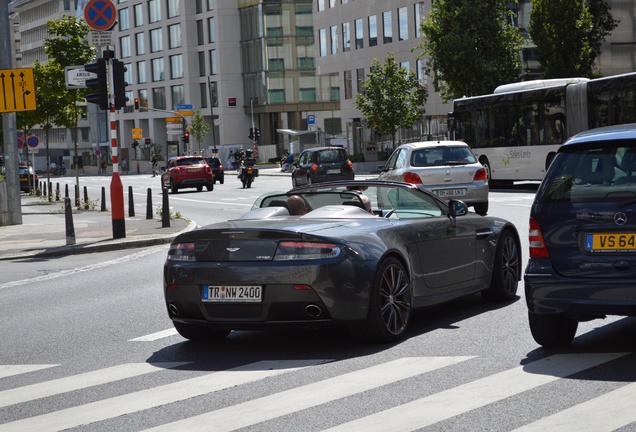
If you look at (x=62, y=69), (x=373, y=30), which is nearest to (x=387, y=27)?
(x=373, y=30)

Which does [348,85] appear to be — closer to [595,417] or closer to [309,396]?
[309,396]

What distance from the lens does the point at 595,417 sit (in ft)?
20.7

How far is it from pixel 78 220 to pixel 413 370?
81.3 feet

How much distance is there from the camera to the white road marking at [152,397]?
679 centimetres

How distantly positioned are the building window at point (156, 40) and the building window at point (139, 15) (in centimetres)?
267

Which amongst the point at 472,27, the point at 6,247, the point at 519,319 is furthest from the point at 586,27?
the point at 519,319

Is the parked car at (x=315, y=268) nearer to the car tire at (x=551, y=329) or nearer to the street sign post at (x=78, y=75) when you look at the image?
the car tire at (x=551, y=329)

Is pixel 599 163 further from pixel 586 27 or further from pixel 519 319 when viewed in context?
pixel 586 27

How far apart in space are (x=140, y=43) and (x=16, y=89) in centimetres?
10326

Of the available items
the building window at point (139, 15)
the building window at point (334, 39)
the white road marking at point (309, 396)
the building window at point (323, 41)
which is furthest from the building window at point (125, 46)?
the white road marking at point (309, 396)

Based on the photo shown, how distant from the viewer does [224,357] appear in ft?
29.3

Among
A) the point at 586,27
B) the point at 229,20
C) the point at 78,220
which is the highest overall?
the point at 229,20

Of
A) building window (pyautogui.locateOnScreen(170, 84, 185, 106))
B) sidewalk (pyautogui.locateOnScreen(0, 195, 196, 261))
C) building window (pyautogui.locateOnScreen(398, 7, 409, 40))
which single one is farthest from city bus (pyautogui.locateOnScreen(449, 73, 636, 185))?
building window (pyautogui.locateOnScreen(170, 84, 185, 106))

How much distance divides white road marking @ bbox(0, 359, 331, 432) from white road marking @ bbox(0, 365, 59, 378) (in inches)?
55.3
